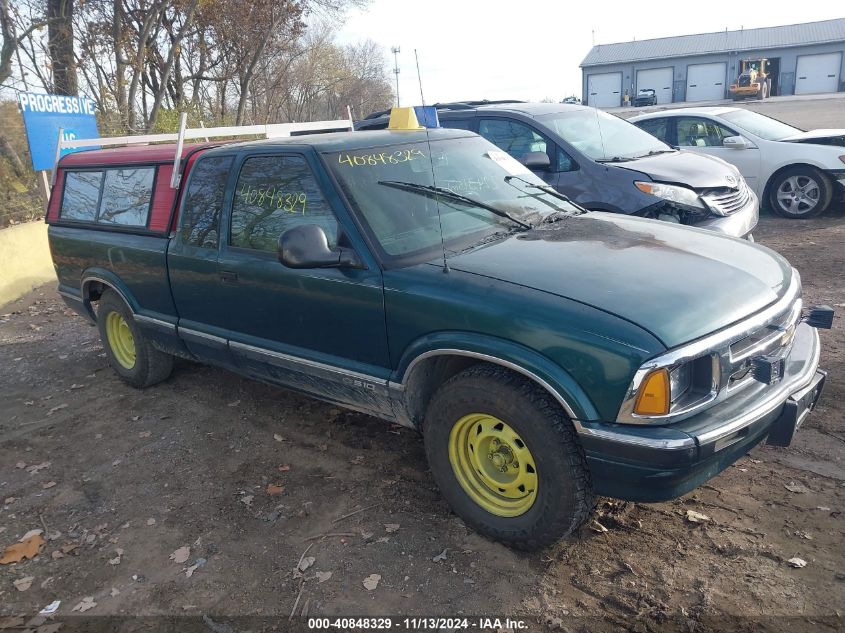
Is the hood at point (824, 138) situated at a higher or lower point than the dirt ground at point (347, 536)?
higher

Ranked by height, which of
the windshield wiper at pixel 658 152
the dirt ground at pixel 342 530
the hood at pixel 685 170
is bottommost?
the dirt ground at pixel 342 530

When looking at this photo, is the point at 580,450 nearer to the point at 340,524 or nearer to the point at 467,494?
the point at 467,494

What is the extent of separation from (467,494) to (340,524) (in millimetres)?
727

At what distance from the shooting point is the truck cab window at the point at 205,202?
4.29m

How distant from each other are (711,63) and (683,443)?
5574 centimetres

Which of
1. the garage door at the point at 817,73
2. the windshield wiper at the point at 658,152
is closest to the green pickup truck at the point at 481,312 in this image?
the windshield wiper at the point at 658,152

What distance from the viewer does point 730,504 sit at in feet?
11.2

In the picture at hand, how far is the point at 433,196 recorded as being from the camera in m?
3.78

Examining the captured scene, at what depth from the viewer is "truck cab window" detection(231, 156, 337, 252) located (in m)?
3.74

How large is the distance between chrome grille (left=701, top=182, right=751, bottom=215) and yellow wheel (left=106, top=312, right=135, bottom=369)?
5.69 m

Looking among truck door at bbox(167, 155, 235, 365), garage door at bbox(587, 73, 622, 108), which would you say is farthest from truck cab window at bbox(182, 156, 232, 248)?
garage door at bbox(587, 73, 622, 108)

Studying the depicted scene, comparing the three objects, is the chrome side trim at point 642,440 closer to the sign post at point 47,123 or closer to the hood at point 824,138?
the hood at point 824,138

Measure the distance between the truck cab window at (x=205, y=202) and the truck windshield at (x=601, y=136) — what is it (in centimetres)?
428

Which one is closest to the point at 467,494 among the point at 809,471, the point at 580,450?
the point at 580,450
